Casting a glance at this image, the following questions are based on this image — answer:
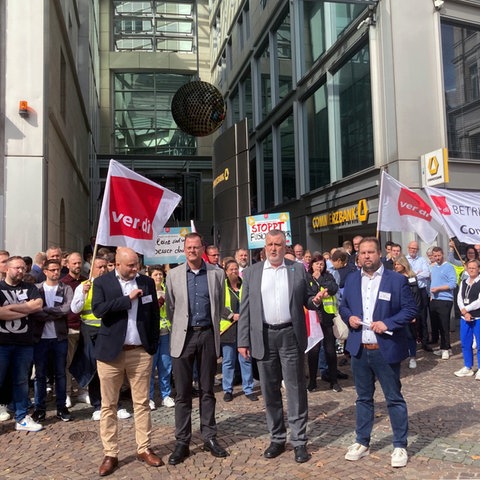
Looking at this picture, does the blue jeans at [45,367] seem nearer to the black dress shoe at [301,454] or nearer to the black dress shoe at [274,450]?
the black dress shoe at [274,450]

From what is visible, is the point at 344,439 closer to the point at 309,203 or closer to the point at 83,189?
the point at 309,203

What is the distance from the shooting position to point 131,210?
6.00m

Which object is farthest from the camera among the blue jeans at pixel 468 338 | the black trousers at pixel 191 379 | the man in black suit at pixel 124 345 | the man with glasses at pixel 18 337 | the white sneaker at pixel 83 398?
the blue jeans at pixel 468 338

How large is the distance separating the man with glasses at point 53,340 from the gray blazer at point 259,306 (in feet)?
7.99

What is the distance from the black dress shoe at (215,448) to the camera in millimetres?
4762

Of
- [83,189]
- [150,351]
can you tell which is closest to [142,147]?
[83,189]

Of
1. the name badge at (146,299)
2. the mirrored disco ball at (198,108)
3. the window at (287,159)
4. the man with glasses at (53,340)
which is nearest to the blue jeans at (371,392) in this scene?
the name badge at (146,299)

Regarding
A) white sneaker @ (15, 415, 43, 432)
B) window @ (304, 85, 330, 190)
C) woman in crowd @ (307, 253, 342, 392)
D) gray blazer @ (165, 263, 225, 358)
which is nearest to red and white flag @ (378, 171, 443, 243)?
woman in crowd @ (307, 253, 342, 392)

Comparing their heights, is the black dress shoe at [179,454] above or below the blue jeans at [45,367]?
below

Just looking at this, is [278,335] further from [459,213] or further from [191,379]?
[459,213]

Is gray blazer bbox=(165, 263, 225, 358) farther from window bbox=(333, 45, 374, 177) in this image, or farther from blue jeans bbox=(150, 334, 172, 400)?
window bbox=(333, 45, 374, 177)

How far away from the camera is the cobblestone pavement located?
4.41m

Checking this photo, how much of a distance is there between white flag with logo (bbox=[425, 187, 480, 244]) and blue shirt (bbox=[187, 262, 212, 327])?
482cm

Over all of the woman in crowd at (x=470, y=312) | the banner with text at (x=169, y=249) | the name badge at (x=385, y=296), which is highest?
the banner with text at (x=169, y=249)
